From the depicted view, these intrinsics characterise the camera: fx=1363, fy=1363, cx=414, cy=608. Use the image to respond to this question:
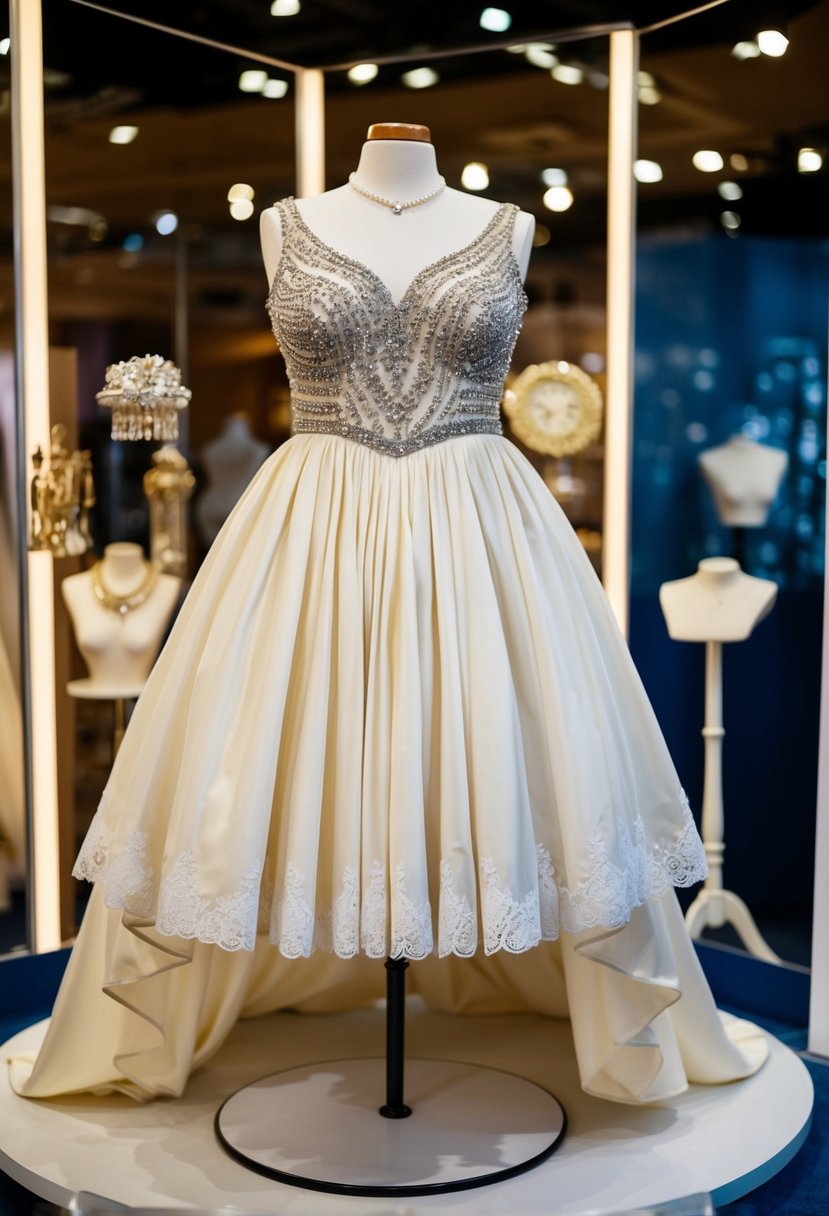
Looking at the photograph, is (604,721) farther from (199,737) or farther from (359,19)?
(359,19)

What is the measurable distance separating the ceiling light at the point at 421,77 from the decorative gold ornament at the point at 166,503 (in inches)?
51.6

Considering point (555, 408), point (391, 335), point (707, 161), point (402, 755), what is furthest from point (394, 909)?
point (707, 161)

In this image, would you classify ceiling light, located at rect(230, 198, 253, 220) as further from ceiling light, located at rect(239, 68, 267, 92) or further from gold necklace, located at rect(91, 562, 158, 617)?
gold necklace, located at rect(91, 562, 158, 617)

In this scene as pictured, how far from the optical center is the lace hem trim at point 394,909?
2273 millimetres

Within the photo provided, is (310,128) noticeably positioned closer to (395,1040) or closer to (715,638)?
(715,638)

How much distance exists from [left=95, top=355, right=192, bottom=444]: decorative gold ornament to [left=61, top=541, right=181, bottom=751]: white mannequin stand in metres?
0.50

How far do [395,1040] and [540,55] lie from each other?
9.10 ft

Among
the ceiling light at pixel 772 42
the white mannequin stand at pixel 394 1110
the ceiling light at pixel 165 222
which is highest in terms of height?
the ceiling light at pixel 772 42

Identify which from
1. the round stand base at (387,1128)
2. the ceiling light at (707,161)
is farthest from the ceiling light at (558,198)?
the round stand base at (387,1128)

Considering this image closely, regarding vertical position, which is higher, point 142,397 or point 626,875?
point 142,397

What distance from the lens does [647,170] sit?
3.87 metres

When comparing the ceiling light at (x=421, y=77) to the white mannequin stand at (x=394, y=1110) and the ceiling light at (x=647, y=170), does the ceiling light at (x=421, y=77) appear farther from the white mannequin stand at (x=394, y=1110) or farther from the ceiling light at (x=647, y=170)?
the white mannequin stand at (x=394, y=1110)

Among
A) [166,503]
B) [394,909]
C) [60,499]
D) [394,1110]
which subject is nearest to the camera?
[394,909]

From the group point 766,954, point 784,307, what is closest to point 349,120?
point 784,307
